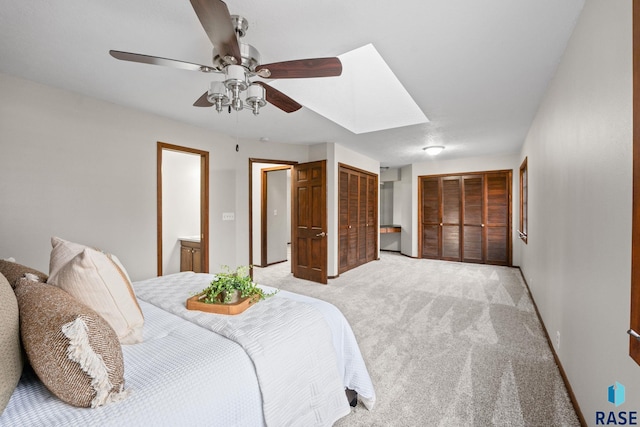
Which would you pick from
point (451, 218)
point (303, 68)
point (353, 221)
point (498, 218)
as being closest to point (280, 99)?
point (303, 68)

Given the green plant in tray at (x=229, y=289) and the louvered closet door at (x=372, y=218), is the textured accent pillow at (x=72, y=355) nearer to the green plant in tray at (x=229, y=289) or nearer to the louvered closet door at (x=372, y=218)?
the green plant in tray at (x=229, y=289)

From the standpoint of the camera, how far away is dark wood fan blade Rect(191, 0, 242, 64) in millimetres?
1142

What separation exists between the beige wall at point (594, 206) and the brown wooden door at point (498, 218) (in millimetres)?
3873

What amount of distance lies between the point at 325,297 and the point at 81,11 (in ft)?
11.7

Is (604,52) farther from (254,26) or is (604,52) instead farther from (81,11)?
(81,11)

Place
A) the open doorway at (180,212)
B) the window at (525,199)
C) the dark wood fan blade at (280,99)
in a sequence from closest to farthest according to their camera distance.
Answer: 1. the dark wood fan blade at (280,99)
2. the window at (525,199)
3. the open doorway at (180,212)

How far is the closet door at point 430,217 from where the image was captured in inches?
259

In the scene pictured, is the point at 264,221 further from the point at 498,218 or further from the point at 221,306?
the point at 498,218

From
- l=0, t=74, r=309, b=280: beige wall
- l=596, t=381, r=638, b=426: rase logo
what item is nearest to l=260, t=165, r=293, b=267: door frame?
l=0, t=74, r=309, b=280: beige wall

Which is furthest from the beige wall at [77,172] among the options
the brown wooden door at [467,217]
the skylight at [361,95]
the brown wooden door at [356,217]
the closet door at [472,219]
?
the closet door at [472,219]

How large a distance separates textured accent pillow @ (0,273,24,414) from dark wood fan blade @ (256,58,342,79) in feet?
4.91

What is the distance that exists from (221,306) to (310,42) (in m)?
1.79

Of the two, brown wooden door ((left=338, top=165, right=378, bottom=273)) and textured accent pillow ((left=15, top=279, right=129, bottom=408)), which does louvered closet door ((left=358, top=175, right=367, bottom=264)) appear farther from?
textured accent pillow ((left=15, top=279, right=129, bottom=408))

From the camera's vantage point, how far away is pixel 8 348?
850 millimetres
